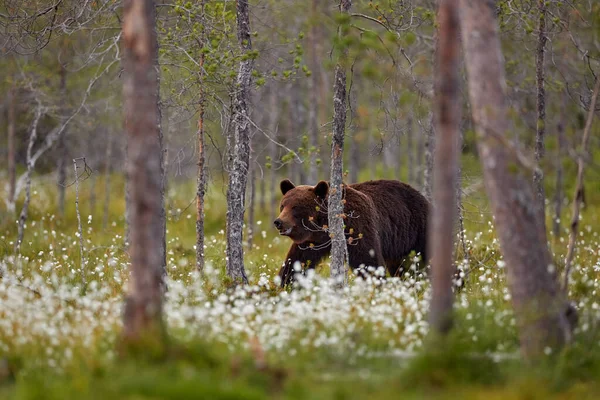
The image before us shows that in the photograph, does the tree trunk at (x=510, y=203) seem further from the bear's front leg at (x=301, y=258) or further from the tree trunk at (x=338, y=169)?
the bear's front leg at (x=301, y=258)

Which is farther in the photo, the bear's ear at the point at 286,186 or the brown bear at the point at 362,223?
the bear's ear at the point at 286,186

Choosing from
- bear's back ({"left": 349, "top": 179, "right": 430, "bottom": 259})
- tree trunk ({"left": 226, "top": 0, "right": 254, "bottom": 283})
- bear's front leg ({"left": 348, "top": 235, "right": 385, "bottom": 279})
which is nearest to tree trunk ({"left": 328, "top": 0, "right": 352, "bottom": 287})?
bear's front leg ({"left": 348, "top": 235, "right": 385, "bottom": 279})

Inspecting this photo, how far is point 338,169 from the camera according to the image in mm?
9359

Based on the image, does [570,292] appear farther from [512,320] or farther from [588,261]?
[588,261]

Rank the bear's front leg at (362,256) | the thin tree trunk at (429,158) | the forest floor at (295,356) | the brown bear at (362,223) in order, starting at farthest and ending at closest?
1. the thin tree trunk at (429,158)
2. the brown bear at (362,223)
3. the bear's front leg at (362,256)
4. the forest floor at (295,356)

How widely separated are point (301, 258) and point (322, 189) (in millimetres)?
1158

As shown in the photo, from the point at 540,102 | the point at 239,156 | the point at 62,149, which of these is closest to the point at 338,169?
the point at 239,156

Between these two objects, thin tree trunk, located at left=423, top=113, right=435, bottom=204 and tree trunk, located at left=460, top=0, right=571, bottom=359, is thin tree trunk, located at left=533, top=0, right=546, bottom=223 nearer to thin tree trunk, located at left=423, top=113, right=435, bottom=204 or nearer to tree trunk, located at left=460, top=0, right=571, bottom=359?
thin tree trunk, located at left=423, top=113, right=435, bottom=204

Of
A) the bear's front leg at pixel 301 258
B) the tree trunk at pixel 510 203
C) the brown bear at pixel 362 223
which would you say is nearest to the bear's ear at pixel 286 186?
the brown bear at pixel 362 223

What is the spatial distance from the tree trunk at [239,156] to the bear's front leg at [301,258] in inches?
47.1

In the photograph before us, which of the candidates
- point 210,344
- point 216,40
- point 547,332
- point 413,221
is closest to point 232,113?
point 216,40

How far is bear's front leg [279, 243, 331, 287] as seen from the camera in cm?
1096

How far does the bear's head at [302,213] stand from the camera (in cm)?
1086

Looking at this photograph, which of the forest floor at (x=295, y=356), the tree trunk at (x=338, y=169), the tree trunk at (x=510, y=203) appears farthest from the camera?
the tree trunk at (x=338, y=169)
